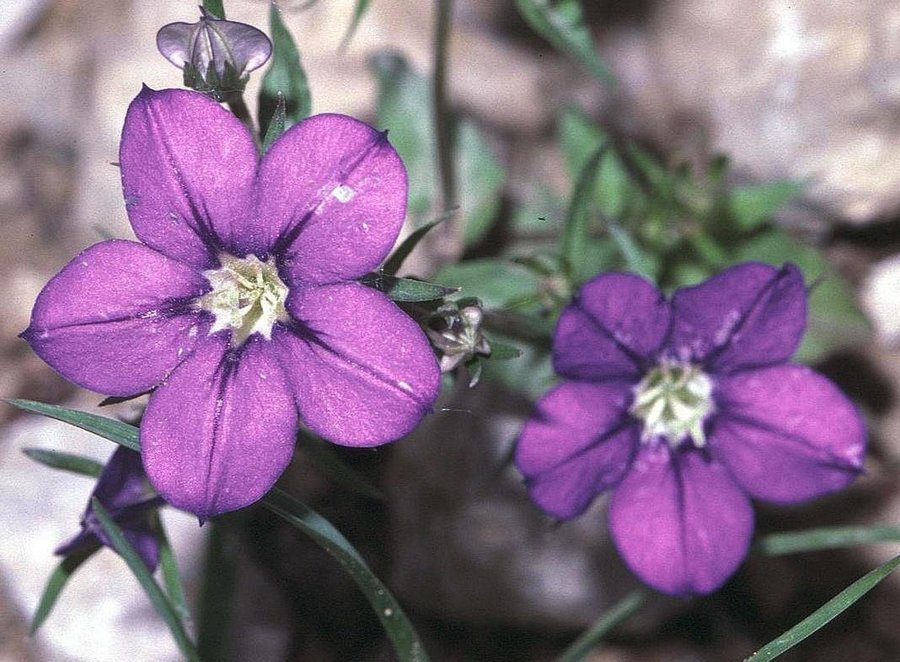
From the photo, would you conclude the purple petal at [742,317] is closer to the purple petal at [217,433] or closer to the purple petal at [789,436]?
the purple petal at [789,436]

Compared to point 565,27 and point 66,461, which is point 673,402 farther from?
point 66,461

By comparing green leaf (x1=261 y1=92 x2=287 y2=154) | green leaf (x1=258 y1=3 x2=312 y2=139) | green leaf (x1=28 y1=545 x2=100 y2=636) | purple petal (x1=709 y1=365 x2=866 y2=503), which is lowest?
green leaf (x1=28 y1=545 x2=100 y2=636)

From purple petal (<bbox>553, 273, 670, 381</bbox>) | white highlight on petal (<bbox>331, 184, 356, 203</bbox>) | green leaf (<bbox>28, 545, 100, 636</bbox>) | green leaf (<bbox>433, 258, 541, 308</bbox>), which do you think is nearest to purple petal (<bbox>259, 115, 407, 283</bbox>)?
white highlight on petal (<bbox>331, 184, 356, 203</bbox>)

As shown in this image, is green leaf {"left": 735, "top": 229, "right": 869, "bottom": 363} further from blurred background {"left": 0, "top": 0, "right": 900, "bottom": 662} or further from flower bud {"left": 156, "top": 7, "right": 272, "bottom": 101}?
flower bud {"left": 156, "top": 7, "right": 272, "bottom": 101}

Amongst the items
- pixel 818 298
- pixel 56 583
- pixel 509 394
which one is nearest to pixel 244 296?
pixel 56 583

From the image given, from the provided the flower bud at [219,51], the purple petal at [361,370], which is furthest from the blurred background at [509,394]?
the flower bud at [219,51]

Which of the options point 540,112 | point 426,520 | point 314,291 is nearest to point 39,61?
point 540,112
